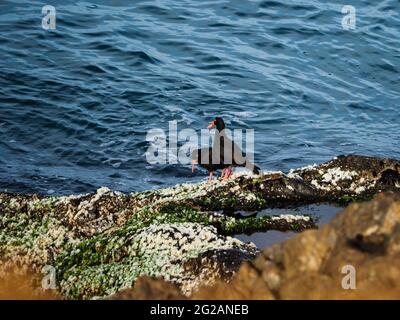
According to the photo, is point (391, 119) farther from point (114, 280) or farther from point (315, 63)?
point (114, 280)

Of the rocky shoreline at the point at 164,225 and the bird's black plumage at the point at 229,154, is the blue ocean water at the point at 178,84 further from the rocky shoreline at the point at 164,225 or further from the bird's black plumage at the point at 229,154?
the rocky shoreline at the point at 164,225

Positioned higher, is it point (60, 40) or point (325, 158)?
point (60, 40)

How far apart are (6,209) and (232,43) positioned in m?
14.7

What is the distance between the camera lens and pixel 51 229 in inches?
373

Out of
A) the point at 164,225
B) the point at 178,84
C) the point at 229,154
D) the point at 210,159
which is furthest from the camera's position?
the point at 178,84

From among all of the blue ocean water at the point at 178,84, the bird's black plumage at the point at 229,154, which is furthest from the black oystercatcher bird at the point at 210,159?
the blue ocean water at the point at 178,84

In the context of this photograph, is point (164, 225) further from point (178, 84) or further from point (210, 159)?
point (178, 84)

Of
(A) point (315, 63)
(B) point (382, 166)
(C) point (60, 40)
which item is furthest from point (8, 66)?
(B) point (382, 166)

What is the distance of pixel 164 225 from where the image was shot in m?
8.78

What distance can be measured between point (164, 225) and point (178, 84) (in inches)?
463

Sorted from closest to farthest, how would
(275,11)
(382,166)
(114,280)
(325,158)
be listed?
(114,280) → (382,166) → (325,158) → (275,11)

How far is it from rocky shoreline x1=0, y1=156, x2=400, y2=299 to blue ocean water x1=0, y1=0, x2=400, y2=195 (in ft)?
14.3

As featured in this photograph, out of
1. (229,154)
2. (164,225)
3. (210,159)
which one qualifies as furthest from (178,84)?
(164,225)

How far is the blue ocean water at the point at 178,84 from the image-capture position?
16156mm
